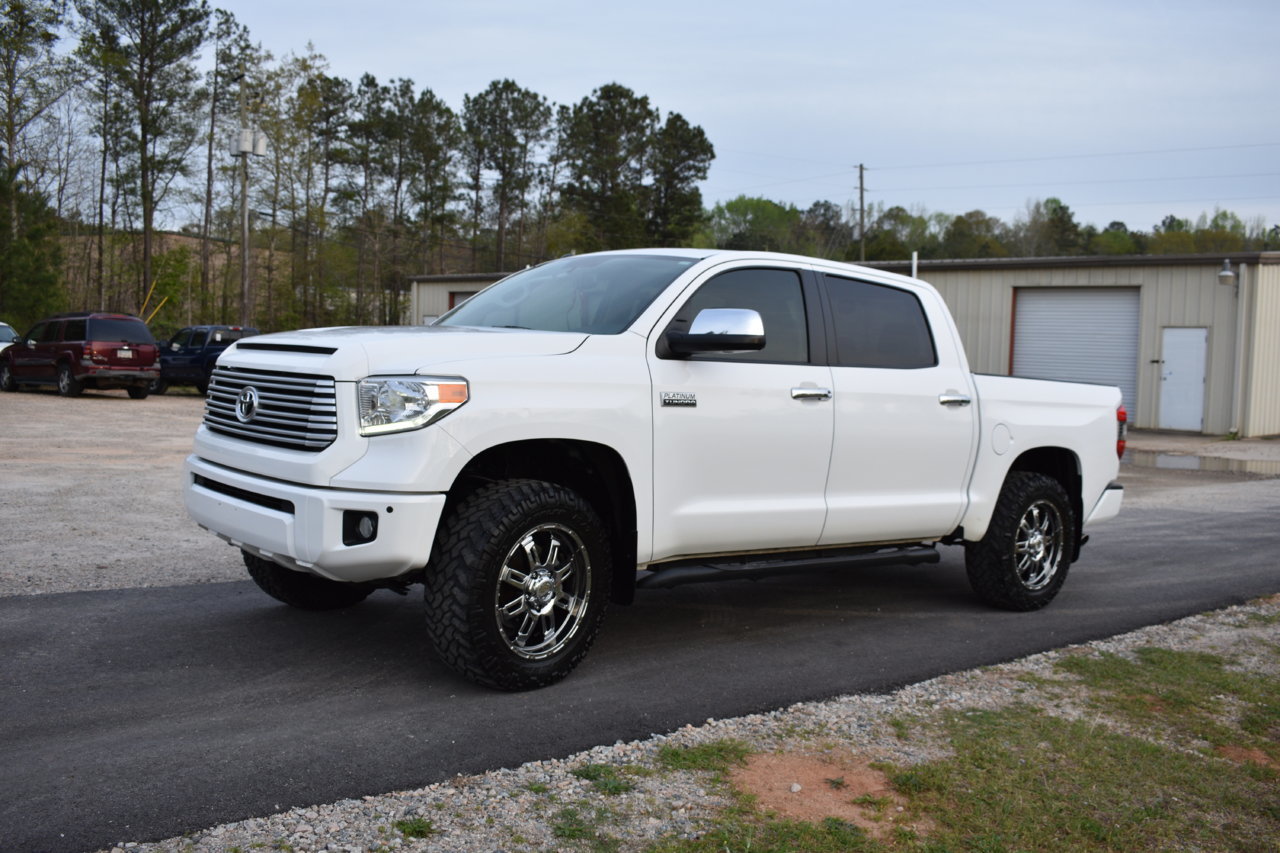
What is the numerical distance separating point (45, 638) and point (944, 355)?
504 centimetres

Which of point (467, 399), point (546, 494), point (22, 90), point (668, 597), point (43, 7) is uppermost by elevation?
point (43, 7)

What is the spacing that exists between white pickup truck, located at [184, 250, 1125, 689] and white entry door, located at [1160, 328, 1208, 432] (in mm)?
20514

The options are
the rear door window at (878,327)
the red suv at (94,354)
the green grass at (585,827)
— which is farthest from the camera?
the red suv at (94,354)

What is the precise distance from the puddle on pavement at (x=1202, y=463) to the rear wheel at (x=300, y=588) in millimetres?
15133

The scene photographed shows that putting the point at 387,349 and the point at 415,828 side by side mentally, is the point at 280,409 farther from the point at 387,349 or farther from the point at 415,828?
the point at 415,828

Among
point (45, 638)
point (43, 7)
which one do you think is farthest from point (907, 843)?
point (43, 7)

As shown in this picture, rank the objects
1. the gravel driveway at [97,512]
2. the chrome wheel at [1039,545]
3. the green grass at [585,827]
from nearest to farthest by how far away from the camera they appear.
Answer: the green grass at [585,827]
the chrome wheel at [1039,545]
the gravel driveway at [97,512]

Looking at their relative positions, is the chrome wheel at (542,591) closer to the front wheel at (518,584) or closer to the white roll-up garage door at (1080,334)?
the front wheel at (518,584)

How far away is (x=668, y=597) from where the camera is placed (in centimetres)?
708

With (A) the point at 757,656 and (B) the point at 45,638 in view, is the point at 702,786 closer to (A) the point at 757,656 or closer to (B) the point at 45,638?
(A) the point at 757,656

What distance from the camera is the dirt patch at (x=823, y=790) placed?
373cm

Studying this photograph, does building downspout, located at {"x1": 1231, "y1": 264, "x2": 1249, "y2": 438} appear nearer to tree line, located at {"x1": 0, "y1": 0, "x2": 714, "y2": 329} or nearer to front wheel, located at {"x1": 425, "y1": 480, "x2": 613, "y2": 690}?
front wheel, located at {"x1": 425, "y1": 480, "x2": 613, "y2": 690}

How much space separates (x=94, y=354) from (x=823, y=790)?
2420 centimetres

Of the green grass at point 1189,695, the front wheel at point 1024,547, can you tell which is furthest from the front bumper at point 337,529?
the front wheel at point 1024,547
